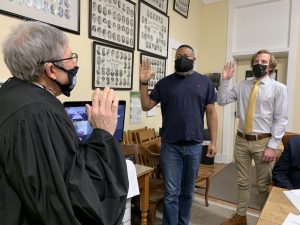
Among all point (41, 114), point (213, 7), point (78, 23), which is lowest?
point (41, 114)

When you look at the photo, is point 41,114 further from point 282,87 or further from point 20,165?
point 282,87

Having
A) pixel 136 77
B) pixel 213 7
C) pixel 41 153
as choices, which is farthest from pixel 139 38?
pixel 41 153

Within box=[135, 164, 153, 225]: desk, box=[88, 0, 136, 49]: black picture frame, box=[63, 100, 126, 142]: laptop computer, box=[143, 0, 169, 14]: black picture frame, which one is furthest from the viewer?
box=[143, 0, 169, 14]: black picture frame

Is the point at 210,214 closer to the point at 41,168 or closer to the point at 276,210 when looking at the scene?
the point at 276,210

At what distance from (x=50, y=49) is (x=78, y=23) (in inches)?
60.0

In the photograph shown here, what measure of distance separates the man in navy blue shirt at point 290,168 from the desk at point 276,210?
51cm

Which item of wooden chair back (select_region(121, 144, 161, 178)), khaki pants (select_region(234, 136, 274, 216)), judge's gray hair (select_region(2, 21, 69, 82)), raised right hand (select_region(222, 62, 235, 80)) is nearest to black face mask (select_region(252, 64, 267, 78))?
raised right hand (select_region(222, 62, 235, 80))

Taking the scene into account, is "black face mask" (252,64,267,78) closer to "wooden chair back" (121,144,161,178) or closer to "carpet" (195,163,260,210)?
"wooden chair back" (121,144,161,178)

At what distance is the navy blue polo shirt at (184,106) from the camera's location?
2016 millimetres

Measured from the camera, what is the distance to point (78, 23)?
2201 mm

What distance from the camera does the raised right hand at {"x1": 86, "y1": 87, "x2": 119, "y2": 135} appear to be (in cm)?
89

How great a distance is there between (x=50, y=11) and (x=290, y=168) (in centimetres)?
217

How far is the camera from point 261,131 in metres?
2.22

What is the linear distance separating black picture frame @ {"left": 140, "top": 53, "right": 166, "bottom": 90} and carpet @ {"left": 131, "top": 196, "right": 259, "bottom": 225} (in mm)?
1590
